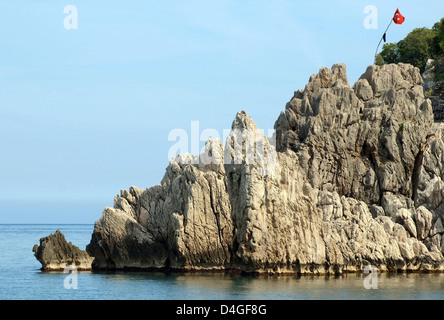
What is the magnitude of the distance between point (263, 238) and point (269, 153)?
25.5 feet

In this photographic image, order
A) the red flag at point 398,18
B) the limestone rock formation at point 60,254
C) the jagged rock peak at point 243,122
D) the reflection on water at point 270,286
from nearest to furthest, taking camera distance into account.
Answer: the reflection on water at point 270,286, the jagged rock peak at point 243,122, the limestone rock formation at point 60,254, the red flag at point 398,18


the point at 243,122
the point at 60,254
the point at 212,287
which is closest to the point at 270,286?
the point at 212,287

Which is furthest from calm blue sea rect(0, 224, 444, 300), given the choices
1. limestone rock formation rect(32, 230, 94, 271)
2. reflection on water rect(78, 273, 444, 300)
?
limestone rock formation rect(32, 230, 94, 271)

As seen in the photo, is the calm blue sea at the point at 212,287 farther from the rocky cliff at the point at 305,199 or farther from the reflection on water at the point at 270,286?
the rocky cliff at the point at 305,199

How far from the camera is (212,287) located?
68312 mm

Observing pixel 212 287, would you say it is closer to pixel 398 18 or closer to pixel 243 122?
pixel 243 122

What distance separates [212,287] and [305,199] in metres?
14.3

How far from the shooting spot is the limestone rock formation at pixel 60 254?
273 feet

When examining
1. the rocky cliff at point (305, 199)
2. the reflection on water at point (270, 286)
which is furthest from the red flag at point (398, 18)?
the reflection on water at point (270, 286)

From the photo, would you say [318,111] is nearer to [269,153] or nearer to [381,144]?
[381,144]

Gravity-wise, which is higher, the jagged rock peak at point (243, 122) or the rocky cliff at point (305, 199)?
the jagged rock peak at point (243, 122)

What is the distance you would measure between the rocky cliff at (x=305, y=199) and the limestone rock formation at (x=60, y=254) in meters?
1.14

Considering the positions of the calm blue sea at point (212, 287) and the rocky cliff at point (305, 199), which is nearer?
the calm blue sea at point (212, 287)
